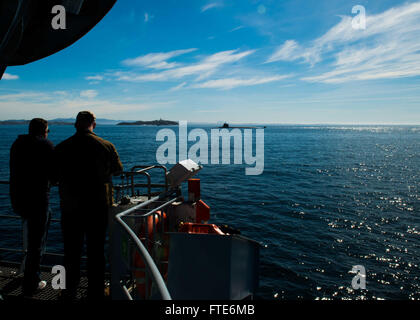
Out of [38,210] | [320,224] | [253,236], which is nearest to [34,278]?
[38,210]

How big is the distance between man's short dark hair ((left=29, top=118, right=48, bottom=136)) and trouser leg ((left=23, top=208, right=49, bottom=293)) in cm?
108

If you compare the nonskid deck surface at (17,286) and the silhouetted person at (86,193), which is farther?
the nonskid deck surface at (17,286)

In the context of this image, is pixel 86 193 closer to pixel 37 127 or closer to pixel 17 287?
pixel 37 127

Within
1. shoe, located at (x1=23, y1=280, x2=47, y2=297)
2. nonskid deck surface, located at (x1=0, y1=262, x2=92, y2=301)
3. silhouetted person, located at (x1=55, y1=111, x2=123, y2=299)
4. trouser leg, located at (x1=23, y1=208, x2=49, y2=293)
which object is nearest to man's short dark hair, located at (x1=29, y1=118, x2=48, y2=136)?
silhouetted person, located at (x1=55, y1=111, x2=123, y2=299)

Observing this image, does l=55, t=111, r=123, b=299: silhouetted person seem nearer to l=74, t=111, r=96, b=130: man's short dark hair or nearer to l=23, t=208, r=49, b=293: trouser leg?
l=74, t=111, r=96, b=130: man's short dark hair

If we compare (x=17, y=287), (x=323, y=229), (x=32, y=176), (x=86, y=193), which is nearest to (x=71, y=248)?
(x=86, y=193)

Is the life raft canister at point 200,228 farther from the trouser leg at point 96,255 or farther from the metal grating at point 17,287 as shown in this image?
the metal grating at point 17,287

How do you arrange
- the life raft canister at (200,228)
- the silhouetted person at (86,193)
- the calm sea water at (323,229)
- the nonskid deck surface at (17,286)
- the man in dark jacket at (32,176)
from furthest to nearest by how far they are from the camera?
1. the calm sea water at (323,229)
2. the life raft canister at (200,228)
3. the nonskid deck surface at (17,286)
4. the man in dark jacket at (32,176)
5. the silhouetted person at (86,193)

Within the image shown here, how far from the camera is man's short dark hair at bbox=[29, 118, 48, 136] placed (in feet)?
11.4

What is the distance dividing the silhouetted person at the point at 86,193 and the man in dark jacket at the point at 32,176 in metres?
0.47

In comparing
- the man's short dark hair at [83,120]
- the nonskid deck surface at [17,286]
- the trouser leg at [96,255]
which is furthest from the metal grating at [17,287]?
the man's short dark hair at [83,120]

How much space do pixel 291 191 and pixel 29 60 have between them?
23.1 metres

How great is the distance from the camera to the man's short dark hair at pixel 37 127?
3467mm
